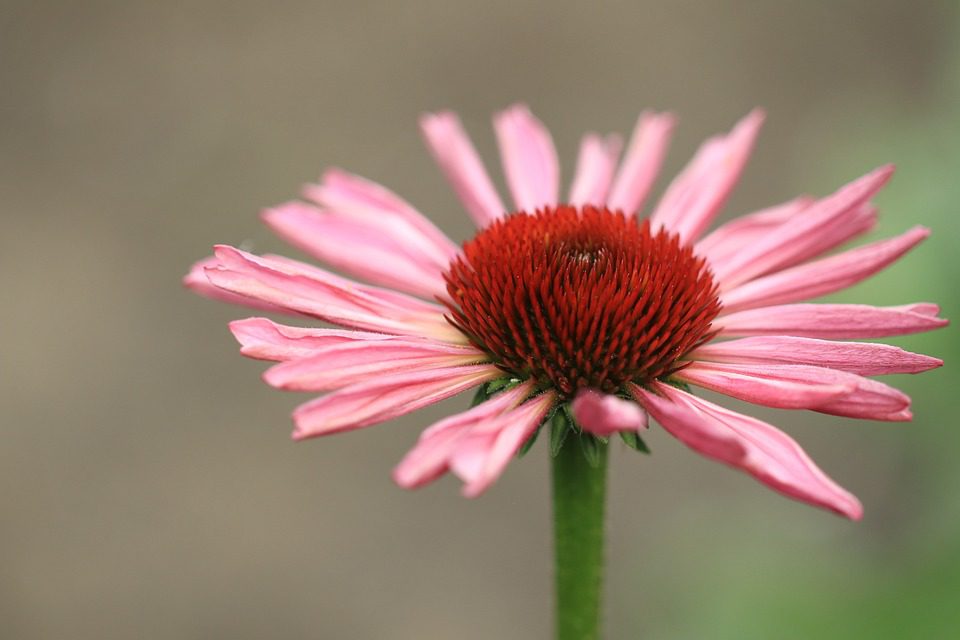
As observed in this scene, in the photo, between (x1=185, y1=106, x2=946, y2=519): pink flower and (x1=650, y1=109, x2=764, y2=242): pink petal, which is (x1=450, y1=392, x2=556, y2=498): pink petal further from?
(x1=650, y1=109, x2=764, y2=242): pink petal

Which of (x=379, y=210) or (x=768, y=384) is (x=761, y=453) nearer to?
(x=768, y=384)

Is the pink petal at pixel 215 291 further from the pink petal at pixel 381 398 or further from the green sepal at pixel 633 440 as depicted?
the green sepal at pixel 633 440

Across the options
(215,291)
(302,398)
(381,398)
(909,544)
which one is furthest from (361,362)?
(302,398)

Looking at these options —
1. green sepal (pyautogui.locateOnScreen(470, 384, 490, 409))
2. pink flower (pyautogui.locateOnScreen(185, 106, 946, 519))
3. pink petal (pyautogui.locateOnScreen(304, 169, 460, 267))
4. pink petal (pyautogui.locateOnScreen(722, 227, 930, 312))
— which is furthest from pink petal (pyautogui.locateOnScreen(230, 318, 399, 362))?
pink petal (pyautogui.locateOnScreen(722, 227, 930, 312))

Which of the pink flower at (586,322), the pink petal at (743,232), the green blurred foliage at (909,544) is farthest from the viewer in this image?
the green blurred foliage at (909,544)

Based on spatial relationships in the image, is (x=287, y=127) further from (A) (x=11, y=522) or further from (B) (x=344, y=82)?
(A) (x=11, y=522)

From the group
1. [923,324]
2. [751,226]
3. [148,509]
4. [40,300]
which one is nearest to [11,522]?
[148,509]

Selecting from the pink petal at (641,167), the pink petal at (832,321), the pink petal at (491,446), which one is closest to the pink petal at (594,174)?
the pink petal at (641,167)

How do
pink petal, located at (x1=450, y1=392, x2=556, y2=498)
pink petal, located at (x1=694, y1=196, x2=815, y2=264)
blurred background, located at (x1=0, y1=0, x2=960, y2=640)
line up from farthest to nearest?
blurred background, located at (x1=0, y1=0, x2=960, y2=640) → pink petal, located at (x1=694, y1=196, x2=815, y2=264) → pink petal, located at (x1=450, y1=392, x2=556, y2=498)
